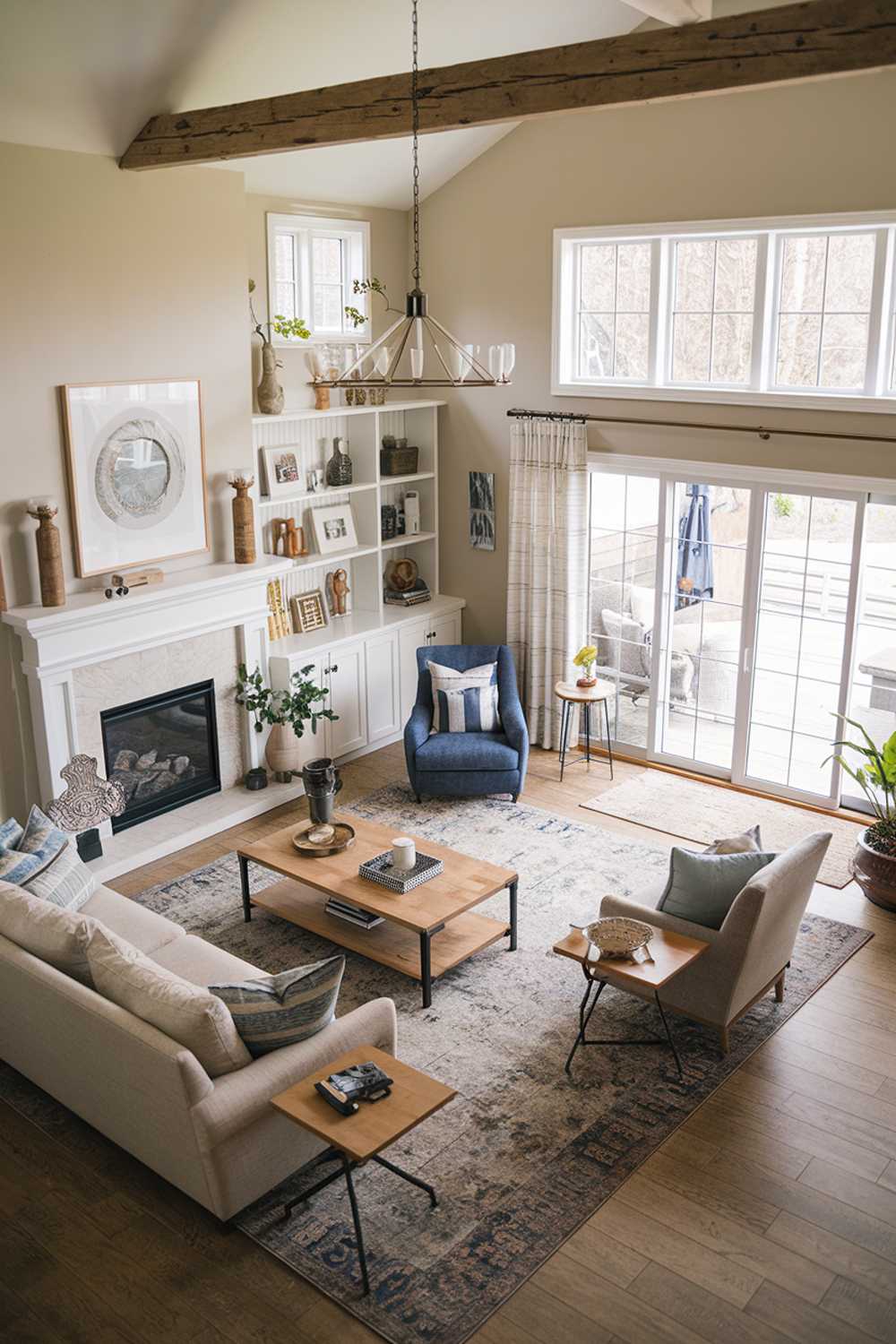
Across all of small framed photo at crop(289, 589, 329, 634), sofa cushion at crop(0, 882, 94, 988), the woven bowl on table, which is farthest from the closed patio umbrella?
sofa cushion at crop(0, 882, 94, 988)

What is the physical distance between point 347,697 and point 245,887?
2247mm

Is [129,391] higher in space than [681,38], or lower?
lower

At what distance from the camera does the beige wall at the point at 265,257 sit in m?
7.29

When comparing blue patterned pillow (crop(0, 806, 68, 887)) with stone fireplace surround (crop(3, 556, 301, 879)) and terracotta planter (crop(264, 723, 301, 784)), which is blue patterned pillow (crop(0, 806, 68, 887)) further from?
terracotta planter (crop(264, 723, 301, 784))

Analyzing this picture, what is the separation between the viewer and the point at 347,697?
315 inches

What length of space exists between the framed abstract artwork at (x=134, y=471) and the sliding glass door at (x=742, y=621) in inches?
109

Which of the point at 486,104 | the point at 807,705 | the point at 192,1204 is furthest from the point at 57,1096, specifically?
the point at 807,705

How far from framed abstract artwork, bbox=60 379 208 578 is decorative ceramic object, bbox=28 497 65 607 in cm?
24

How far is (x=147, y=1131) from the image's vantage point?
4059 mm

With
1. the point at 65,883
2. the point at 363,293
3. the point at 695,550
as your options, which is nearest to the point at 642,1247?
the point at 65,883

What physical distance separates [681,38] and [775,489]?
3191mm

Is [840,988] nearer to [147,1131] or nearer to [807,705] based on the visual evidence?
[807,705]

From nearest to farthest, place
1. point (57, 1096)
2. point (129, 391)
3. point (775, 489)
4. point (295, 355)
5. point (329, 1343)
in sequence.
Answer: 1. point (329, 1343)
2. point (57, 1096)
3. point (129, 391)
4. point (775, 489)
5. point (295, 355)

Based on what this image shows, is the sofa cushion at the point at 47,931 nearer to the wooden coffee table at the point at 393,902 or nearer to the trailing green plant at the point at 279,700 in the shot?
the wooden coffee table at the point at 393,902
